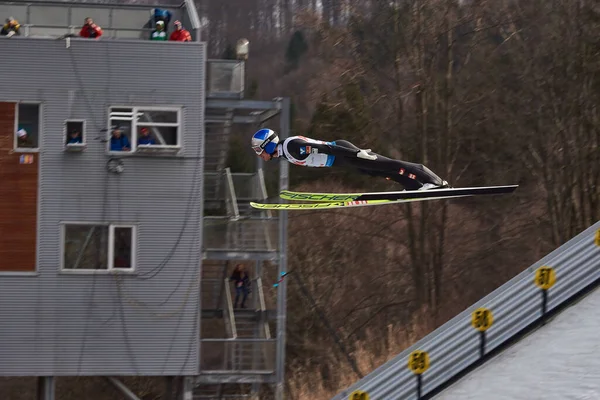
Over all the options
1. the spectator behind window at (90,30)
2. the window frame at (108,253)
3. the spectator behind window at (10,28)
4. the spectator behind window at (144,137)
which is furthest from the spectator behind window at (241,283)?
the spectator behind window at (10,28)

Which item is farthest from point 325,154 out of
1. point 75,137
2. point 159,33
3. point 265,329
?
point 265,329

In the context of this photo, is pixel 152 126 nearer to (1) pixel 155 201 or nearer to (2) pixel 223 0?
(1) pixel 155 201

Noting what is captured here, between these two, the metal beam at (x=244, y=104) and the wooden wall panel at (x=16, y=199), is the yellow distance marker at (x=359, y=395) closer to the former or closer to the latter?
the metal beam at (x=244, y=104)

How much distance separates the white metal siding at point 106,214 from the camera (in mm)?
17156

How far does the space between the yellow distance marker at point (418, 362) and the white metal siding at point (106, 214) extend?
6.16 meters

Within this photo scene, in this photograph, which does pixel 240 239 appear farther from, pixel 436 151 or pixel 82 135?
pixel 436 151

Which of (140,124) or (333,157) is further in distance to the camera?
(140,124)

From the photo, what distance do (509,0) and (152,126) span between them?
11.8m

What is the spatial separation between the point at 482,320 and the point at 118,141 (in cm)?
758

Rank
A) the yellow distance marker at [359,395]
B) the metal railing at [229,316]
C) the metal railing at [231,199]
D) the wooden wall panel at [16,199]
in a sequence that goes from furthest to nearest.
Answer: the metal railing at [229,316]
the metal railing at [231,199]
the wooden wall panel at [16,199]
the yellow distance marker at [359,395]

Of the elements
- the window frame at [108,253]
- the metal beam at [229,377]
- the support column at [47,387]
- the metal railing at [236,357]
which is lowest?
the support column at [47,387]

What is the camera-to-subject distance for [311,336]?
3050 centimetres

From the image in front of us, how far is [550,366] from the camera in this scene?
11.3m

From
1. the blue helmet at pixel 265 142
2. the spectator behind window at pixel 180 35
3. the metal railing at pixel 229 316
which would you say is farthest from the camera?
the metal railing at pixel 229 316
